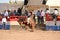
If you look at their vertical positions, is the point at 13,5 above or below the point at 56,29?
above

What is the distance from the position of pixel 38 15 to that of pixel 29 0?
630 centimetres

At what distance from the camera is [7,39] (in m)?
14.9

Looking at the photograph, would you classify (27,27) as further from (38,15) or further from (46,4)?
(46,4)

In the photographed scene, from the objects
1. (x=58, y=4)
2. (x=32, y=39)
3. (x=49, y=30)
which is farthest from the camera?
(x=58, y=4)

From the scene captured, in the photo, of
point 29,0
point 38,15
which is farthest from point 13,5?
point 38,15

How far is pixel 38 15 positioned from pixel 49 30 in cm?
149

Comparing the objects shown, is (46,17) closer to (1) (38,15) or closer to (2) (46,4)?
(1) (38,15)

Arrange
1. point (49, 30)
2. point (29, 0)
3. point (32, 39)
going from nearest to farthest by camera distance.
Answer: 1. point (32, 39)
2. point (49, 30)
3. point (29, 0)

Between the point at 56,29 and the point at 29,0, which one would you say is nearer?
the point at 56,29

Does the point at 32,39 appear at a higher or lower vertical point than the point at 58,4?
lower

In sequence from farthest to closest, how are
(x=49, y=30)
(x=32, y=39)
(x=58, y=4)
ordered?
(x=58, y=4)
(x=49, y=30)
(x=32, y=39)

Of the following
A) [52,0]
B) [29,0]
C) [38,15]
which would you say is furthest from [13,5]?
[38,15]

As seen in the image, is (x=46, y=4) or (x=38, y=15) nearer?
(x=38, y=15)

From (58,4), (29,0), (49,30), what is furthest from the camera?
(29,0)
